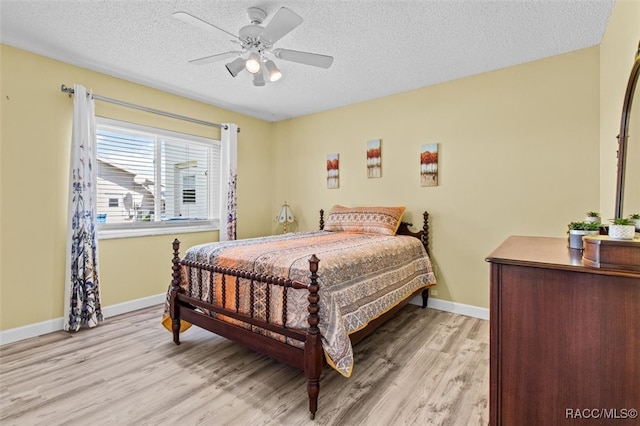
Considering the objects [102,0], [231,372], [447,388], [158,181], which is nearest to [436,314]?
[447,388]

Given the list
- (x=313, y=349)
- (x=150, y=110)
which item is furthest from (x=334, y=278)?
(x=150, y=110)

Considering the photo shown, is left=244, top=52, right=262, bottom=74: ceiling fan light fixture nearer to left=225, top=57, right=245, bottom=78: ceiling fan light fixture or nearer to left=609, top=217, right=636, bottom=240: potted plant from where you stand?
left=225, top=57, right=245, bottom=78: ceiling fan light fixture

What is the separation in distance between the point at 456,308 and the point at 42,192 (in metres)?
4.16

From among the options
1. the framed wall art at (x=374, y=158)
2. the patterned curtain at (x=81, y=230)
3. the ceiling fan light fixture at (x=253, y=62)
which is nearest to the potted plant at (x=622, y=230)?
the ceiling fan light fixture at (x=253, y=62)

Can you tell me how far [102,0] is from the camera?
6.72ft

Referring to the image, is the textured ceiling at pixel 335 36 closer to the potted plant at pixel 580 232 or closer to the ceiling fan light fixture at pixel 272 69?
the ceiling fan light fixture at pixel 272 69

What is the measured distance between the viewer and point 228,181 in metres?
4.14

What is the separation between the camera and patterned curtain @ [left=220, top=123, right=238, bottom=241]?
4.11 meters

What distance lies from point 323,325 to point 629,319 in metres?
1.30

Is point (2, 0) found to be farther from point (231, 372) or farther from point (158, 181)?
point (231, 372)

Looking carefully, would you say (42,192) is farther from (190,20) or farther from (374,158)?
(374,158)

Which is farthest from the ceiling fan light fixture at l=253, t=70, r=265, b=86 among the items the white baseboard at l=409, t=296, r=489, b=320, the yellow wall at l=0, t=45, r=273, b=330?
the white baseboard at l=409, t=296, r=489, b=320

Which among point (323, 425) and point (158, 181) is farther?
point (158, 181)

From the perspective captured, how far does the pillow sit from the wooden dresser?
220 cm
